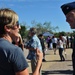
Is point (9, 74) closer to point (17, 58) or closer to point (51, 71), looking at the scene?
point (17, 58)

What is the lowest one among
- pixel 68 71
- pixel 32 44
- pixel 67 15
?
pixel 68 71

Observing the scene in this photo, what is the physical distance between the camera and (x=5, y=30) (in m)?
3.28

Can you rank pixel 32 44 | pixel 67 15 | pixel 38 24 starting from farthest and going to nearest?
pixel 38 24 < pixel 32 44 < pixel 67 15

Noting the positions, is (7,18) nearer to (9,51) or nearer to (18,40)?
(9,51)

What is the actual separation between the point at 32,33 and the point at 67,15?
7.56m

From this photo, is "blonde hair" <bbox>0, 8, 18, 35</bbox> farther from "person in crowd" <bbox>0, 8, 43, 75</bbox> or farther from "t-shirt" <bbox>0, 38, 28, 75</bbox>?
"t-shirt" <bbox>0, 38, 28, 75</bbox>

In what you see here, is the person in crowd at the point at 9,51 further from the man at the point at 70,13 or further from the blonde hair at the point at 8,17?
the man at the point at 70,13

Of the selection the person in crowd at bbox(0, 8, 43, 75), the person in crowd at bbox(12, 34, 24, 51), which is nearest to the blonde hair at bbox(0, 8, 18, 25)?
the person in crowd at bbox(0, 8, 43, 75)

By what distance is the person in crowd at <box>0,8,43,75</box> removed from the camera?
3111 mm

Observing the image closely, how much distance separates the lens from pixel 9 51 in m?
3.10

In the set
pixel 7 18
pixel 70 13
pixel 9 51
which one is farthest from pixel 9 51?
pixel 70 13

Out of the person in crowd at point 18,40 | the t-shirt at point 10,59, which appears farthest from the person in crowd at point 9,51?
the person in crowd at point 18,40

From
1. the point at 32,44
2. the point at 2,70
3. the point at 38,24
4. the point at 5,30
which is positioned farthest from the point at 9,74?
the point at 38,24

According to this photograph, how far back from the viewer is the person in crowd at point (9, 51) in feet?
10.2
